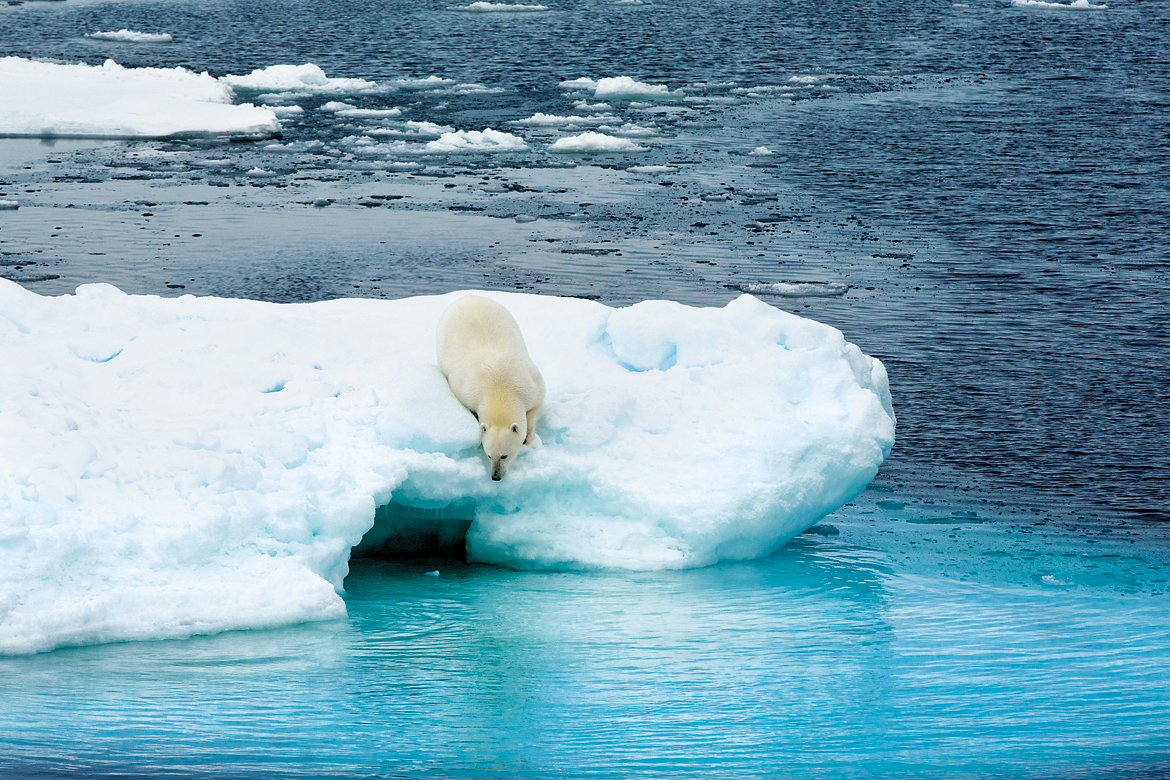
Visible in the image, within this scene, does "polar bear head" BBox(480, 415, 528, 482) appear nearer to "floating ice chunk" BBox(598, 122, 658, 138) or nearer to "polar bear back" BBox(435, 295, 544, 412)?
"polar bear back" BBox(435, 295, 544, 412)

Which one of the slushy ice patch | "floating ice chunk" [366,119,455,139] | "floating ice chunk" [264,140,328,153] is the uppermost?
"floating ice chunk" [366,119,455,139]

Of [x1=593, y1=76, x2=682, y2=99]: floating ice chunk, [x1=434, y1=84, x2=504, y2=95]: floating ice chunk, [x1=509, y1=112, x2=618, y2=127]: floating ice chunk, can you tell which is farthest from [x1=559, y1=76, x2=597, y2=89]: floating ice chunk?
[x1=509, y1=112, x2=618, y2=127]: floating ice chunk

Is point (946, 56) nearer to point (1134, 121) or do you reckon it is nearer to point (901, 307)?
point (1134, 121)

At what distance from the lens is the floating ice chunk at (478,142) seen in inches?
664

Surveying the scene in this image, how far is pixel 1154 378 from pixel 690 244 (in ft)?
15.2

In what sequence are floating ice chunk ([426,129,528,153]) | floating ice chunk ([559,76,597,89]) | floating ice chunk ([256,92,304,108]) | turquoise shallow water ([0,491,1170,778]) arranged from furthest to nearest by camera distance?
floating ice chunk ([559,76,597,89])
floating ice chunk ([256,92,304,108])
floating ice chunk ([426,129,528,153])
turquoise shallow water ([0,491,1170,778])

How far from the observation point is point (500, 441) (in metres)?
5.94

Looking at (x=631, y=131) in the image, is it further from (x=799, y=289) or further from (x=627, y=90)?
(x=799, y=289)

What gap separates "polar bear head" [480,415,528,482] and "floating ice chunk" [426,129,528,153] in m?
11.3

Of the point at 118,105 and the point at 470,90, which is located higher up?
the point at 470,90

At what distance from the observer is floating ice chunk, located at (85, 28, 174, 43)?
991 inches

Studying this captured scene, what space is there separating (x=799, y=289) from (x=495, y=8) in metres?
19.4

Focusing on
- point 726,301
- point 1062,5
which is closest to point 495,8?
point 1062,5

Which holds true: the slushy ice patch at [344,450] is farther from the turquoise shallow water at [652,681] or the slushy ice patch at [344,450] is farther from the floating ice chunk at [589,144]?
the floating ice chunk at [589,144]
